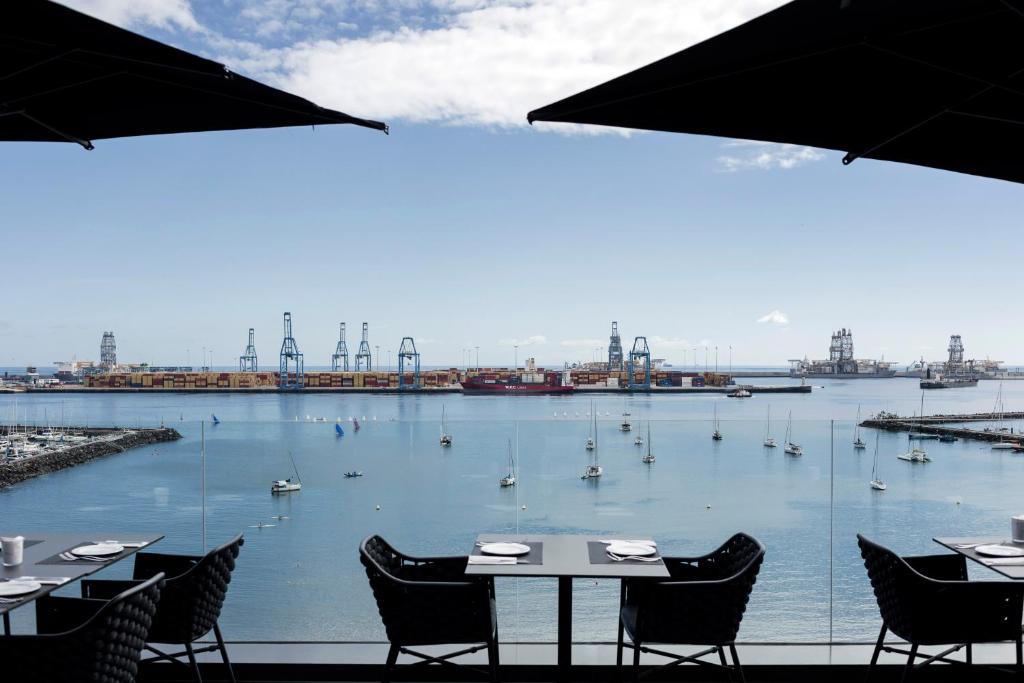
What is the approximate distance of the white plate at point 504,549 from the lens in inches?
109

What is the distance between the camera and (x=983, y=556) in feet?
9.10

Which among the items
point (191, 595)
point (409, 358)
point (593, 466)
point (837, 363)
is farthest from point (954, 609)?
point (837, 363)

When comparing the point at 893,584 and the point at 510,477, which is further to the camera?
the point at 510,477

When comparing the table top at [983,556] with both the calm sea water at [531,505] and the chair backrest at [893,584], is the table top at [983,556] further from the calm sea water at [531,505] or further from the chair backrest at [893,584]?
the calm sea water at [531,505]

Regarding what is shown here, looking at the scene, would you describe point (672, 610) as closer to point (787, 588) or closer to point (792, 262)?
point (787, 588)

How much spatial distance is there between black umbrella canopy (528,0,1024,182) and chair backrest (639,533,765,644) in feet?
5.11

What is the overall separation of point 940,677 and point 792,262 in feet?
199

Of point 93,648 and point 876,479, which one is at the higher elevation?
point 876,479

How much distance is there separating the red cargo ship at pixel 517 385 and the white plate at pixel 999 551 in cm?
4882

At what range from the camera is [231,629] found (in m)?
3.56

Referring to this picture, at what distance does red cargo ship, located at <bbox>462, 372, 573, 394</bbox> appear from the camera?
51812 mm

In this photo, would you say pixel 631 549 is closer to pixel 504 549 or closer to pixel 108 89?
pixel 504 549

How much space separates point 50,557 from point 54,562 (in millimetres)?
83

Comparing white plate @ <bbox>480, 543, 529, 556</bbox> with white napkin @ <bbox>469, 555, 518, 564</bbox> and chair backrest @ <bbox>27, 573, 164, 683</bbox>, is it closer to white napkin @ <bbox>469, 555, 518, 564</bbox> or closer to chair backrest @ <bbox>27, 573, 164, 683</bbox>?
white napkin @ <bbox>469, 555, 518, 564</bbox>
